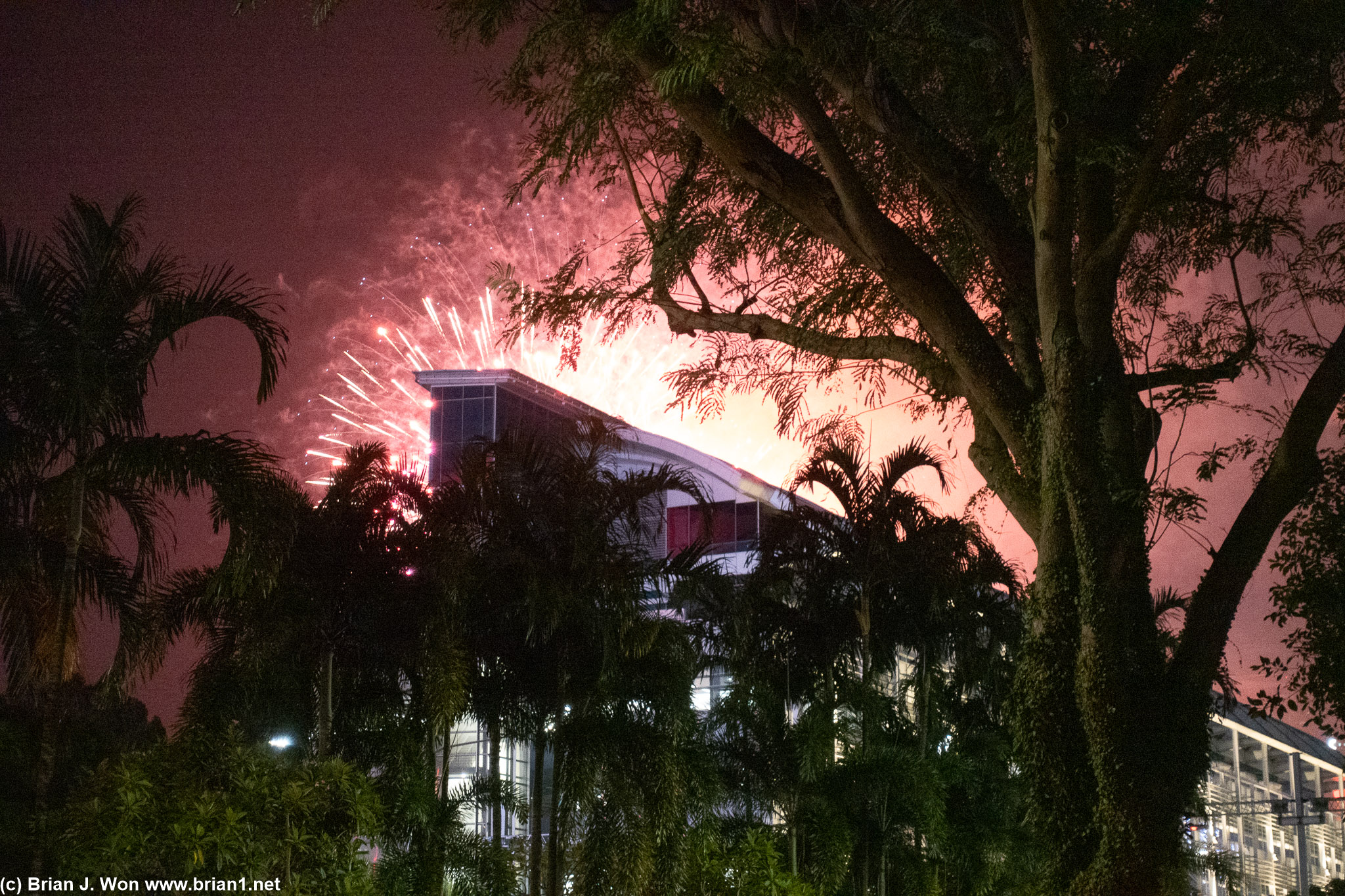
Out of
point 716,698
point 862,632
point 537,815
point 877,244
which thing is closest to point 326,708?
point 537,815

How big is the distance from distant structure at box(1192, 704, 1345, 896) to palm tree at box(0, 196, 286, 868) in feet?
30.9

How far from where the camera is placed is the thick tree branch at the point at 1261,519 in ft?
22.3

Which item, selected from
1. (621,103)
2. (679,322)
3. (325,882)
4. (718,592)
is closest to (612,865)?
(718,592)

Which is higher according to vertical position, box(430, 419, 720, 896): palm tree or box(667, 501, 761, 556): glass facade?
box(667, 501, 761, 556): glass facade

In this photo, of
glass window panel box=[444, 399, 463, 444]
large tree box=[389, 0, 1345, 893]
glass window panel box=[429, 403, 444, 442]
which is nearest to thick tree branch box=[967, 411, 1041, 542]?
large tree box=[389, 0, 1345, 893]

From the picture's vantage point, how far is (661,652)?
37.7 feet

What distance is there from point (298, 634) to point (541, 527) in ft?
8.00

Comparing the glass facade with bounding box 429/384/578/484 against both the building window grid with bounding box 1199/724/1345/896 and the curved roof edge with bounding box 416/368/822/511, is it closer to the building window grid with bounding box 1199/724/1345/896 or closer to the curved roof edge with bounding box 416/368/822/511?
the curved roof edge with bounding box 416/368/822/511

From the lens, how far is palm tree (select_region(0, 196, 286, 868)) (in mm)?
7930

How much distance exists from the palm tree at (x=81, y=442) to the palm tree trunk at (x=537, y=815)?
428 centimetres

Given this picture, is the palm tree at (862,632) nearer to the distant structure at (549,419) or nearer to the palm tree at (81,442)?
the palm tree at (81,442)

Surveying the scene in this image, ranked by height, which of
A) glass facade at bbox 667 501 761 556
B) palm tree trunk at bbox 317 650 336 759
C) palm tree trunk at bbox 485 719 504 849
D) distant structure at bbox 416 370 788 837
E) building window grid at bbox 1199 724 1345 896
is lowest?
building window grid at bbox 1199 724 1345 896

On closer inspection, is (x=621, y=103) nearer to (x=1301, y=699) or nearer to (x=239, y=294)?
(x=239, y=294)

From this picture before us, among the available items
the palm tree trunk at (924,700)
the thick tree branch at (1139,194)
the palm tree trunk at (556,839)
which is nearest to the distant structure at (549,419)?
the palm tree trunk at (924,700)
